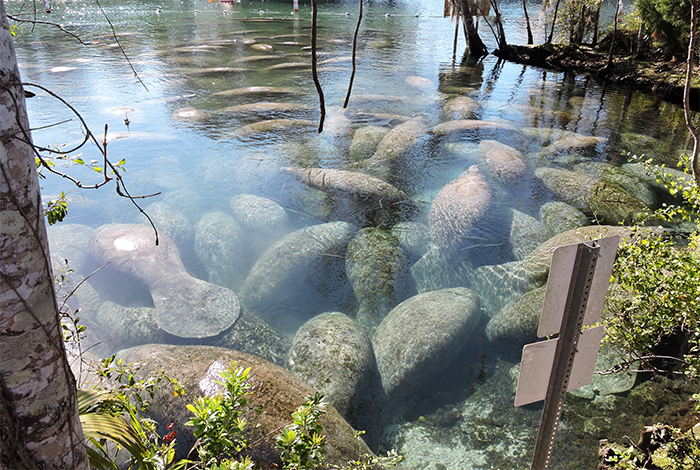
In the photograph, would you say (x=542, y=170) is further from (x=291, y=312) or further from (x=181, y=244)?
(x=181, y=244)

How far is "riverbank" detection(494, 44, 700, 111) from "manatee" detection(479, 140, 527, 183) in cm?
824

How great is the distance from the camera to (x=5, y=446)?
1.35 metres

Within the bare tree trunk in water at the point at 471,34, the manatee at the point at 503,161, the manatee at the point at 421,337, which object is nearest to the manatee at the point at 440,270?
the manatee at the point at 421,337

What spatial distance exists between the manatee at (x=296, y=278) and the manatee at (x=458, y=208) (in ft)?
4.93

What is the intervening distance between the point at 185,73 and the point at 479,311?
14.8m

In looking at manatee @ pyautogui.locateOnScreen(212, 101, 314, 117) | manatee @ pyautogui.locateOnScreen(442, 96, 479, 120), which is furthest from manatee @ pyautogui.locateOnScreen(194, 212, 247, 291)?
manatee @ pyautogui.locateOnScreen(442, 96, 479, 120)

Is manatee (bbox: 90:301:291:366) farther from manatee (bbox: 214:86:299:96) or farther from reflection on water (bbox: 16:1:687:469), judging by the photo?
manatee (bbox: 214:86:299:96)

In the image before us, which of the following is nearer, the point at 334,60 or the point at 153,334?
the point at 153,334

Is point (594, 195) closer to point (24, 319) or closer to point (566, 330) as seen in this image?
point (566, 330)

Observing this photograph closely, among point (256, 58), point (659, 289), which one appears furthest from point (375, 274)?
point (256, 58)

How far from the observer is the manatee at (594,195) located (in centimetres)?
703

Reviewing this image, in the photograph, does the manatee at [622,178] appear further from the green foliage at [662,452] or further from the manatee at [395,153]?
the green foliage at [662,452]

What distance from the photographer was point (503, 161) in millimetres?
8852

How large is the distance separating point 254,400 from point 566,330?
2.40 m
